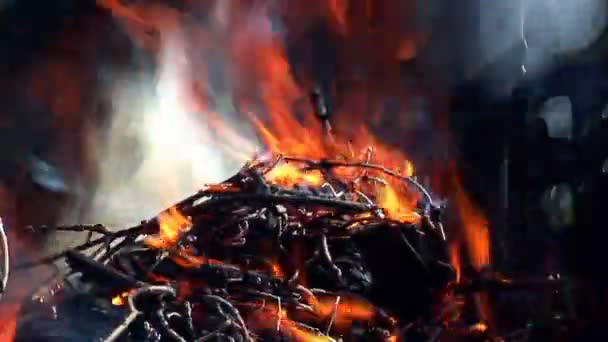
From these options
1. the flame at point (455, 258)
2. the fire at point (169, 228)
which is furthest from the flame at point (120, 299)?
the flame at point (455, 258)

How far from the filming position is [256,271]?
4.63ft

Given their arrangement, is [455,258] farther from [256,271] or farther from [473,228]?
[256,271]

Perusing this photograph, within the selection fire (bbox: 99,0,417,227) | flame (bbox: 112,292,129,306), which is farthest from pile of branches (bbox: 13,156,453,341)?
fire (bbox: 99,0,417,227)

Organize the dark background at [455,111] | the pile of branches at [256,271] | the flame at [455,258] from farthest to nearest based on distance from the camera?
the flame at [455,258]
the dark background at [455,111]
the pile of branches at [256,271]

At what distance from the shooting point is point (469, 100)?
5.46ft

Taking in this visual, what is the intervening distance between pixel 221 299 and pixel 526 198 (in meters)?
0.69

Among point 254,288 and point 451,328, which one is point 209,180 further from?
point 451,328

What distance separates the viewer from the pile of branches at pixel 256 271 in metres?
1.29

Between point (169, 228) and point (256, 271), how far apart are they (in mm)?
197

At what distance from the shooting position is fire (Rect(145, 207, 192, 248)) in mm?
1441

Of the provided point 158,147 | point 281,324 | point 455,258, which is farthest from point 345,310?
point 158,147

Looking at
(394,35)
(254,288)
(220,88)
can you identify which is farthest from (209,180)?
(394,35)

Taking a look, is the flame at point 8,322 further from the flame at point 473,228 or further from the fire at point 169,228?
the flame at point 473,228

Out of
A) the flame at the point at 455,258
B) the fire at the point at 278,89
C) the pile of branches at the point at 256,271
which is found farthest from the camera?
the fire at the point at 278,89
